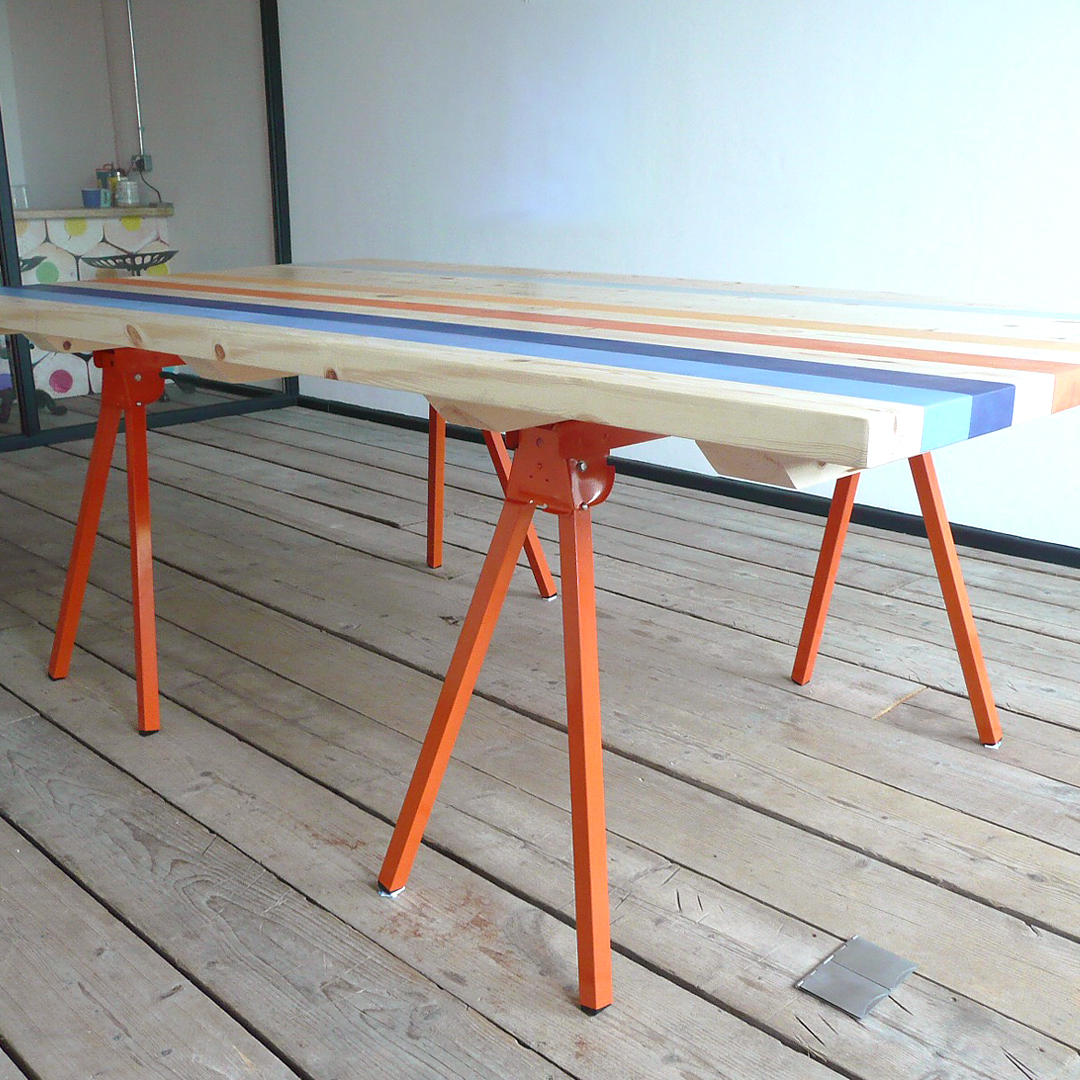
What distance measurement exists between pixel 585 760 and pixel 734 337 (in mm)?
475

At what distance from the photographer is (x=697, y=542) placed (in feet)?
8.92

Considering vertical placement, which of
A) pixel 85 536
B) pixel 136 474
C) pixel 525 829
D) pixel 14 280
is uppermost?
pixel 14 280

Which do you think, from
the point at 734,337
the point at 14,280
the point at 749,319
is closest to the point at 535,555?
the point at 749,319

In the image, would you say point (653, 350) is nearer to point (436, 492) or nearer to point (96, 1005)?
point (96, 1005)

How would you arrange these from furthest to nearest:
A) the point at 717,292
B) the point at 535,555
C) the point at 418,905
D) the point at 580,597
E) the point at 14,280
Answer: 1. the point at 14,280
2. the point at 535,555
3. the point at 717,292
4. the point at 418,905
5. the point at 580,597

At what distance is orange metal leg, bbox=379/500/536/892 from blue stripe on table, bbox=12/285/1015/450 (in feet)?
0.60

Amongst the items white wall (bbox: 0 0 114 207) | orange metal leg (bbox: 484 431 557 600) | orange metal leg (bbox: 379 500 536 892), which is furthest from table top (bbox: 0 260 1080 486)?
white wall (bbox: 0 0 114 207)

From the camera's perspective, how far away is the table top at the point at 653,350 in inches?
34.3

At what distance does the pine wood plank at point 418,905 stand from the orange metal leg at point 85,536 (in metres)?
0.14

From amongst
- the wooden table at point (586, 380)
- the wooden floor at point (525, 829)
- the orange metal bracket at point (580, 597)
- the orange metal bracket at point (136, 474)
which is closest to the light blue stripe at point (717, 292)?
the wooden table at point (586, 380)

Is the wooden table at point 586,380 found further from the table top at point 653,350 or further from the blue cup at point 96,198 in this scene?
the blue cup at point 96,198

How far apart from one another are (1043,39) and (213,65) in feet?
9.65

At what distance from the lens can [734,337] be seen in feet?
3.99

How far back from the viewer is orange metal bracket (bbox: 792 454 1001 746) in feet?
5.23
